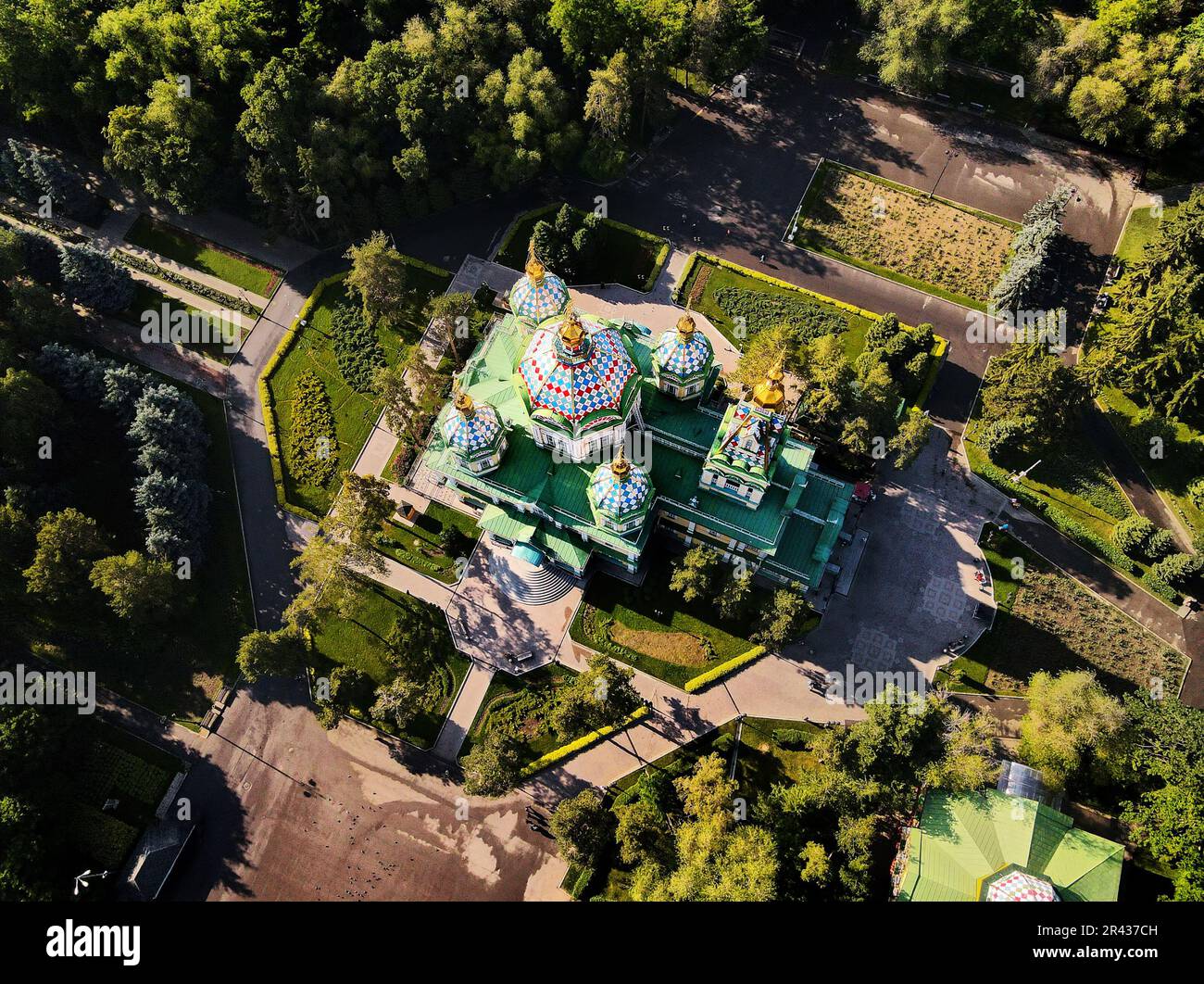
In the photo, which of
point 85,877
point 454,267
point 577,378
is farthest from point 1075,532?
point 85,877

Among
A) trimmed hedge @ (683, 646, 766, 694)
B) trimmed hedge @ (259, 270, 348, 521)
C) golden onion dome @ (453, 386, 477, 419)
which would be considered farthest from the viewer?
trimmed hedge @ (259, 270, 348, 521)

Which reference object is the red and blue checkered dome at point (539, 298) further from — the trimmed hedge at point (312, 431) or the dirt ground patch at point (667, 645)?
the dirt ground patch at point (667, 645)

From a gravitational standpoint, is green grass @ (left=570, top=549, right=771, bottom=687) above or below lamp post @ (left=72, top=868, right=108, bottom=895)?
above

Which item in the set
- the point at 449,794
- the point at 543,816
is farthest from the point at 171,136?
the point at 543,816

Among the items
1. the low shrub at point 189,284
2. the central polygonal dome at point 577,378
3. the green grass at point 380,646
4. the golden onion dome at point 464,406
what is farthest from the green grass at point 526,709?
the low shrub at point 189,284

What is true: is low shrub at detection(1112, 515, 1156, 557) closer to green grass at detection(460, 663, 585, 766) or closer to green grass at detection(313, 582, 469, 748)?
green grass at detection(460, 663, 585, 766)

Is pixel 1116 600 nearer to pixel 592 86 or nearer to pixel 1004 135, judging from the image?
pixel 1004 135

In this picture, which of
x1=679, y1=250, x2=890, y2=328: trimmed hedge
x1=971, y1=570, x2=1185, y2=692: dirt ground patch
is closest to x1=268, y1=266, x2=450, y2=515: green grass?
x1=679, y1=250, x2=890, y2=328: trimmed hedge
